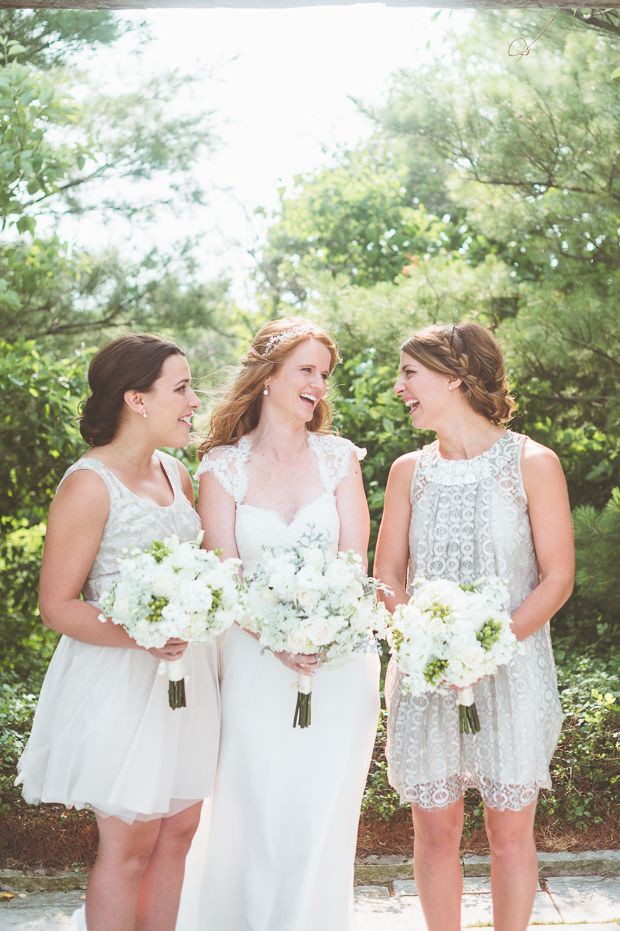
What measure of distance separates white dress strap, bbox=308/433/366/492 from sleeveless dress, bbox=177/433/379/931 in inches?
6.7

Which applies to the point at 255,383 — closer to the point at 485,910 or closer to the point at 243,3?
the point at 243,3

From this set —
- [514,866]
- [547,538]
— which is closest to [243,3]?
[547,538]

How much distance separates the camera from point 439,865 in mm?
3408

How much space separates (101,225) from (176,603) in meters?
7.10

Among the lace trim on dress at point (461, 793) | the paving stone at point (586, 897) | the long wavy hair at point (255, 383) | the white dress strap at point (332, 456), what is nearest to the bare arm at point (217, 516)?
the long wavy hair at point (255, 383)

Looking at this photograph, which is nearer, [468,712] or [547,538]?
[468,712]

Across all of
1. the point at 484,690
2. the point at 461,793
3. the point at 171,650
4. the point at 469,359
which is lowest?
the point at 461,793

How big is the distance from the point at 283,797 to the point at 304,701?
0.50 metres

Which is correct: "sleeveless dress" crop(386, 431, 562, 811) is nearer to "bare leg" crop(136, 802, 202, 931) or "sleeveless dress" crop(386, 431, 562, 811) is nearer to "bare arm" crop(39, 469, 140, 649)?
"bare leg" crop(136, 802, 202, 931)

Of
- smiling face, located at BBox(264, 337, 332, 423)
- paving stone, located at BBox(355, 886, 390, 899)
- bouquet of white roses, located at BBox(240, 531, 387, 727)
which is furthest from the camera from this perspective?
paving stone, located at BBox(355, 886, 390, 899)

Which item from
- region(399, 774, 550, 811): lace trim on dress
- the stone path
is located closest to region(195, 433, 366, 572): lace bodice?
region(399, 774, 550, 811): lace trim on dress

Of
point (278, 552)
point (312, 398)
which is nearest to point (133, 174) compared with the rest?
point (312, 398)

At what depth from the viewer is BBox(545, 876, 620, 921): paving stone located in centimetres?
412

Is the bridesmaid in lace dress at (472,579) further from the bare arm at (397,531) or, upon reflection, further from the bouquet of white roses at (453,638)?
the bouquet of white roses at (453,638)
